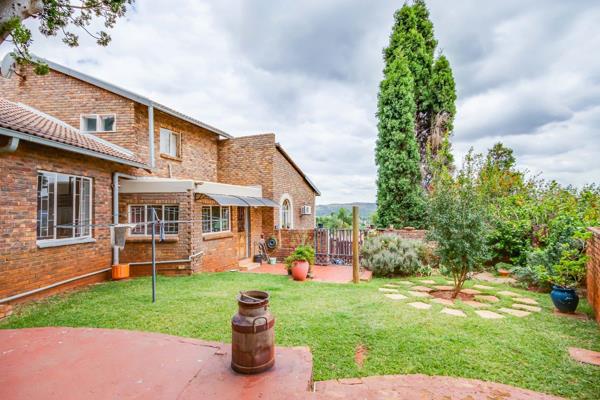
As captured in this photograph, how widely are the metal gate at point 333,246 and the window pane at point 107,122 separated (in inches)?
333

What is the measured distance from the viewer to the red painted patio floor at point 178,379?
3.06 meters

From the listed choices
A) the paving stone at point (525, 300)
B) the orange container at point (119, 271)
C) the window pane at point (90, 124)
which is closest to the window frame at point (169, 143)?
the window pane at point (90, 124)

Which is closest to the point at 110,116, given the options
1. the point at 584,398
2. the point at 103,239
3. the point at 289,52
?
the point at 103,239

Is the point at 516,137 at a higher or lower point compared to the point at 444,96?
lower

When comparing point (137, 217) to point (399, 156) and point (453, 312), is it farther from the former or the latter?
point (399, 156)

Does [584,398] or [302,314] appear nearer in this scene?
[584,398]

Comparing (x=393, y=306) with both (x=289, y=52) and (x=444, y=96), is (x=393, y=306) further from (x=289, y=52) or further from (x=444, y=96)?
(x=444, y=96)

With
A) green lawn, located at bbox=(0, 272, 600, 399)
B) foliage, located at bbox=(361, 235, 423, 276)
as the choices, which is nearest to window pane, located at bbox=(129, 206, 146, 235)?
green lawn, located at bbox=(0, 272, 600, 399)

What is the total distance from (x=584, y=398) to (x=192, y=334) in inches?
192

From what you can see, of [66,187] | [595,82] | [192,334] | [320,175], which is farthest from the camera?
[320,175]

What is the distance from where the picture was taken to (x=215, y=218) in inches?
427

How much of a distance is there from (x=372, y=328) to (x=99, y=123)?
11.1 meters

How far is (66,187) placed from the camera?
311 inches

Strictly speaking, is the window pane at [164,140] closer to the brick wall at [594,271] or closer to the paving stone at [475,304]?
the paving stone at [475,304]
